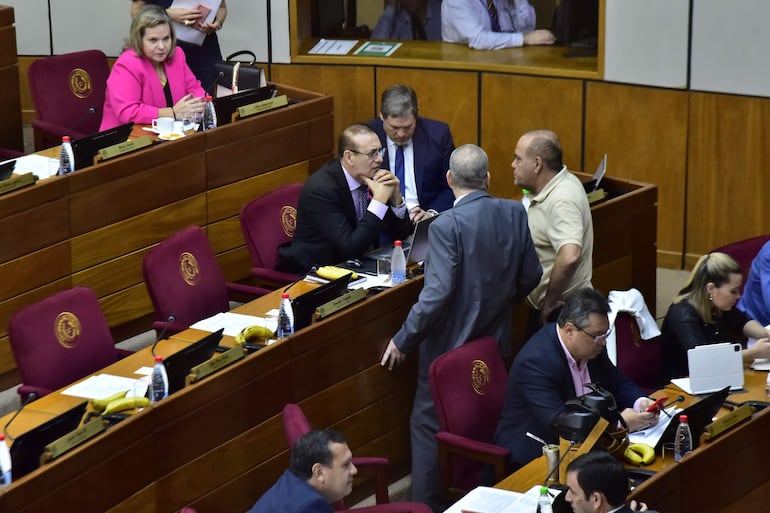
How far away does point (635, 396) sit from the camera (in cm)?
507

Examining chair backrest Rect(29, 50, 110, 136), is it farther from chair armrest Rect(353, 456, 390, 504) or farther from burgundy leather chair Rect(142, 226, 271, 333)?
chair armrest Rect(353, 456, 390, 504)

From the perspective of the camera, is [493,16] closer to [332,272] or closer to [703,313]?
[332,272]

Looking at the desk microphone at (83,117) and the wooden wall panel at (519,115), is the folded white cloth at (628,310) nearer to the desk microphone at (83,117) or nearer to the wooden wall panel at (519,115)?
the wooden wall panel at (519,115)

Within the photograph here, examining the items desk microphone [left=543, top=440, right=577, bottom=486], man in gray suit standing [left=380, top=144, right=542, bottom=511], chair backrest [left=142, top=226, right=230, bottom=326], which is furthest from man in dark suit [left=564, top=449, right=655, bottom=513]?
chair backrest [left=142, top=226, right=230, bottom=326]

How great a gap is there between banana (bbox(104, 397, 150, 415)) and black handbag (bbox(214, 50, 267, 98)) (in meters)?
3.13

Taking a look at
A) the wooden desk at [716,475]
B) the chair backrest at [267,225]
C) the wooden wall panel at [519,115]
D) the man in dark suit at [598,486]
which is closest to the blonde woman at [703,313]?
the wooden desk at [716,475]

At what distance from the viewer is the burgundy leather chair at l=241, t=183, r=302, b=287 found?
611 centimetres

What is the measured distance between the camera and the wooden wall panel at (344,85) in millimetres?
8562

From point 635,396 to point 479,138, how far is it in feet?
11.6

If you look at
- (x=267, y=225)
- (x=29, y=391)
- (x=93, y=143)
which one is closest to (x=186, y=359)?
(x=29, y=391)

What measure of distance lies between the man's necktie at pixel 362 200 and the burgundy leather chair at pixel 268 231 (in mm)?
396

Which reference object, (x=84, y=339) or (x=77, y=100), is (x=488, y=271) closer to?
(x=84, y=339)

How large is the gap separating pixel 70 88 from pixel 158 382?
132 inches

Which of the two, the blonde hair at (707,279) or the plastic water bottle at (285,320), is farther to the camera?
the blonde hair at (707,279)
